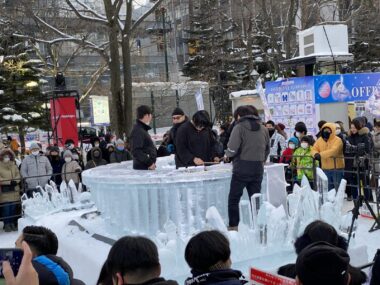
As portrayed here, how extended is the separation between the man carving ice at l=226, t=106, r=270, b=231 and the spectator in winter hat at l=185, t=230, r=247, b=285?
135 inches

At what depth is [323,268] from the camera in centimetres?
254

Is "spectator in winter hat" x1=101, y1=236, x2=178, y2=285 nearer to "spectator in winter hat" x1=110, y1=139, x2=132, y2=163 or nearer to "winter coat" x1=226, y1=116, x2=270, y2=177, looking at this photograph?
"winter coat" x1=226, y1=116, x2=270, y2=177

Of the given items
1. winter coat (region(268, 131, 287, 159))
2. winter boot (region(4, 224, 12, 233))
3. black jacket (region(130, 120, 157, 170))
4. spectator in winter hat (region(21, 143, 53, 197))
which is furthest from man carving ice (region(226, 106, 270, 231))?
winter boot (region(4, 224, 12, 233))

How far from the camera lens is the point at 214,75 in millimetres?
37719

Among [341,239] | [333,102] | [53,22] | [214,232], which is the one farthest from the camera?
[53,22]

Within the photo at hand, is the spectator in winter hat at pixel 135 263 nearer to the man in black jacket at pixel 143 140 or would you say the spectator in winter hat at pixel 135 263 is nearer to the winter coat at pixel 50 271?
the winter coat at pixel 50 271

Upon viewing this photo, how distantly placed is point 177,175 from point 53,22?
18.6 meters

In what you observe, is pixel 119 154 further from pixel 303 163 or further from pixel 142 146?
pixel 142 146

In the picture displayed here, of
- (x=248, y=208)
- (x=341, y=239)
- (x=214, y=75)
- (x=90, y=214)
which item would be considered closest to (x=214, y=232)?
(x=341, y=239)

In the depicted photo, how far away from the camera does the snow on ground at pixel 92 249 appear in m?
6.10

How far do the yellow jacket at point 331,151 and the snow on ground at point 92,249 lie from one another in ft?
4.68

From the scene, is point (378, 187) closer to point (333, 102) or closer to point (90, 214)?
point (90, 214)

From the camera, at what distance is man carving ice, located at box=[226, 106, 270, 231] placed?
6492 mm

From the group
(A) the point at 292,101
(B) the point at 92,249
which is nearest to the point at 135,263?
(B) the point at 92,249
